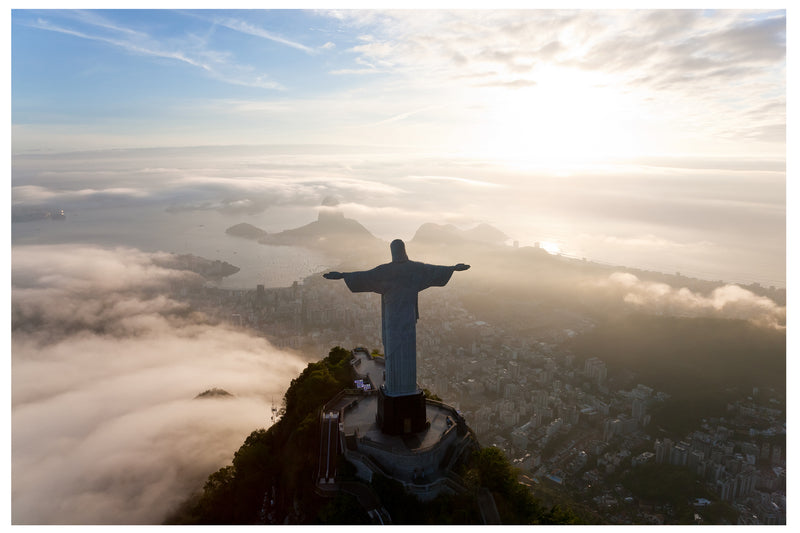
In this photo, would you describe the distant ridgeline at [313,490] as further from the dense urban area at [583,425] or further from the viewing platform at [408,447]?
the dense urban area at [583,425]

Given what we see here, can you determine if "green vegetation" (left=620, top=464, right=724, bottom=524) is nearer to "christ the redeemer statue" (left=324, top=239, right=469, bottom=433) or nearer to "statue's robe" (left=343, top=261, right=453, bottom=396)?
"christ the redeemer statue" (left=324, top=239, right=469, bottom=433)

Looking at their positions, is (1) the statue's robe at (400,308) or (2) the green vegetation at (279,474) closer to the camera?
(1) the statue's robe at (400,308)

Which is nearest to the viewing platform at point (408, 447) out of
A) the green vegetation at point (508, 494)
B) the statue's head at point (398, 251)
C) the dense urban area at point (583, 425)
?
the green vegetation at point (508, 494)

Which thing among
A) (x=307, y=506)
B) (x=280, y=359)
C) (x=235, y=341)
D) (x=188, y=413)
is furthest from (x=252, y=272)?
(x=307, y=506)

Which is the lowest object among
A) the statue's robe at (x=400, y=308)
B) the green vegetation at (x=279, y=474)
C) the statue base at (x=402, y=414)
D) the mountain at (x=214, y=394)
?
the mountain at (x=214, y=394)

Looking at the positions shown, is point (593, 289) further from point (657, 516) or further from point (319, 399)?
point (319, 399)

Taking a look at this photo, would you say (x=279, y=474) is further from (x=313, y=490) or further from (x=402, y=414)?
(x=402, y=414)
